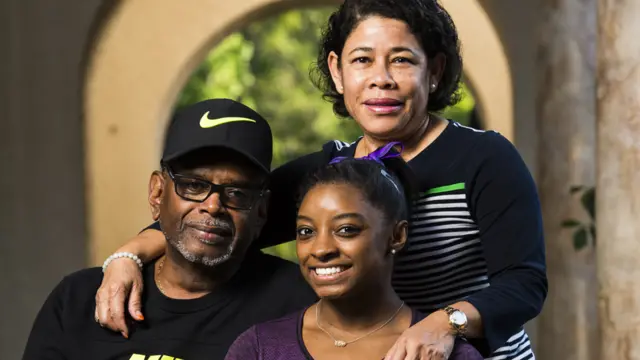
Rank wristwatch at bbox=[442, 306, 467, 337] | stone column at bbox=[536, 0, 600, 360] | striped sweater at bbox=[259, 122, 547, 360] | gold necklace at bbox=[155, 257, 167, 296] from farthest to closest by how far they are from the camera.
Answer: stone column at bbox=[536, 0, 600, 360]
gold necklace at bbox=[155, 257, 167, 296]
striped sweater at bbox=[259, 122, 547, 360]
wristwatch at bbox=[442, 306, 467, 337]

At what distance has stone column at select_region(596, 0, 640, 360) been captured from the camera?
13.7 feet

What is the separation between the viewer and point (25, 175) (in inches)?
267

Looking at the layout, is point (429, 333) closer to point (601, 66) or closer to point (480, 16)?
point (601, 66)

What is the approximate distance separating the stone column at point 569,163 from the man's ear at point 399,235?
120 inches

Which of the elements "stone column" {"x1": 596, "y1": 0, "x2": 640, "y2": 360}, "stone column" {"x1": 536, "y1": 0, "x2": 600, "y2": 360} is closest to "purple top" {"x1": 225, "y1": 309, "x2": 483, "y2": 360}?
"stone column" {"x1": 596, "y1": 0, "x2": 640, "y2": 360}

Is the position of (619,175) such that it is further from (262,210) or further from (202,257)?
(202,257)

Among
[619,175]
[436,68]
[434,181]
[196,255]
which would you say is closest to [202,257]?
[196,255]

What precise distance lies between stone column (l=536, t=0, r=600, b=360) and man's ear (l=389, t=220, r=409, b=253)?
120 inches

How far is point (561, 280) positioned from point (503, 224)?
3088 millimetres

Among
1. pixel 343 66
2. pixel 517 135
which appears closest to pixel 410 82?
pixel 343 66

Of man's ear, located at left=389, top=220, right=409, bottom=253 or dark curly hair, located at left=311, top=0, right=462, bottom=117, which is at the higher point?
dark curly hair, located at left=311, top=0, right=462, bottom=117

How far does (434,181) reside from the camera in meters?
2.99

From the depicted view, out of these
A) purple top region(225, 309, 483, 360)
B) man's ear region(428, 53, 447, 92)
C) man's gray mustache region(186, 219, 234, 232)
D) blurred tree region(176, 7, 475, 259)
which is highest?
blurred tree region(176, 7, 475, 259)

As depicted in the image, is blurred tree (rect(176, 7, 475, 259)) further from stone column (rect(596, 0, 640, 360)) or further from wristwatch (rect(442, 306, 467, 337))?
wristwatch (rect(442, 306, 467, 337))
